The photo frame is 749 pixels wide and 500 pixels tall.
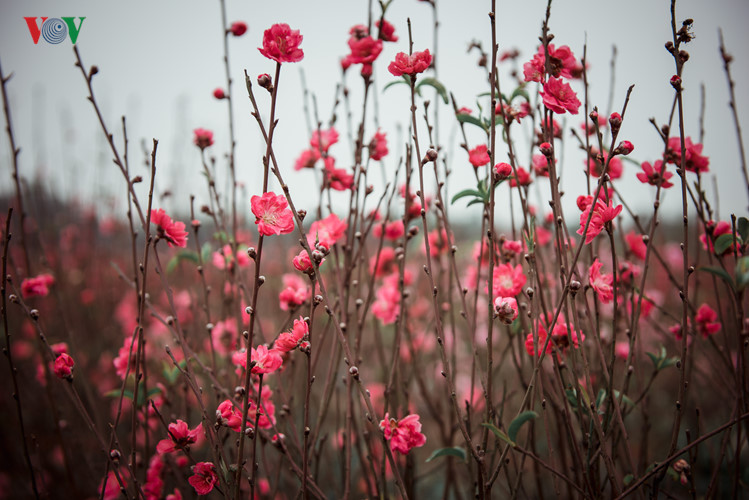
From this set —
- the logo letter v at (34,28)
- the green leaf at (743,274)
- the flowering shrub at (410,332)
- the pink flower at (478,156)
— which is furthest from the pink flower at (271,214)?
the logo letter v at (34,28)

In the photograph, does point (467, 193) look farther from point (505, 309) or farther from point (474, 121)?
point (505, 309)

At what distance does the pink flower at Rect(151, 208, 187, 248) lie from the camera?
1143mm

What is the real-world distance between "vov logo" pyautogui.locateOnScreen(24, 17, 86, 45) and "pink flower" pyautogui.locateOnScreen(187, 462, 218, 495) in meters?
1.31

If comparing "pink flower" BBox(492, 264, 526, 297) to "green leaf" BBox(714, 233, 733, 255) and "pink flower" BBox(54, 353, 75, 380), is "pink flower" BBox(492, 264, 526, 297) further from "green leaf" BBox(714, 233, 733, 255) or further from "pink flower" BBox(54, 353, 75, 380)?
"pink flower" BBox(54, 353, 75, 380)

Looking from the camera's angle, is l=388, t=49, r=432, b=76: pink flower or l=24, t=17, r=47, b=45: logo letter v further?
l=24, t=17, r=47, b=45: logo letter v

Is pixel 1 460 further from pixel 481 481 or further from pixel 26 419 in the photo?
pixel 481 481

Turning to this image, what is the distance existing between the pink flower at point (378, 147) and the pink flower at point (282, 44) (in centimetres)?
53

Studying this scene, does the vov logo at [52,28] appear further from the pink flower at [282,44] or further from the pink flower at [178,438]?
the pink flower at [178,438]

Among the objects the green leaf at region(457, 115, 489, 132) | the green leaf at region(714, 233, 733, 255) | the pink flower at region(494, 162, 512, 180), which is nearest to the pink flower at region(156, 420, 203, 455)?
the pink flower at region(494, 162, 512, 180)

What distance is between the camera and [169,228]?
1.16 m

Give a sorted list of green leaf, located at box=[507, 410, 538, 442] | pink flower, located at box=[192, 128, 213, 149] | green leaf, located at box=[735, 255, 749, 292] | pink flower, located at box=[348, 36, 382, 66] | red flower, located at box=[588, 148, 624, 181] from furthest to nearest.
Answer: pink flower, located at box=[192, 128, 213, 149], red flower, located at box=[588, 148, 624, 181], pink flower, located at box=[348, 36, 382, 66], green leaf, located at box=[507, 410, 538, 442], green leaf, located at box=[735, 255, 749, 292]

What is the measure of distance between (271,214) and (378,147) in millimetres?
638

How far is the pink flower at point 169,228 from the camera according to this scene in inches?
45.0

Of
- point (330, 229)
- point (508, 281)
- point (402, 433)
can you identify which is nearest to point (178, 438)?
point (402, 433)
